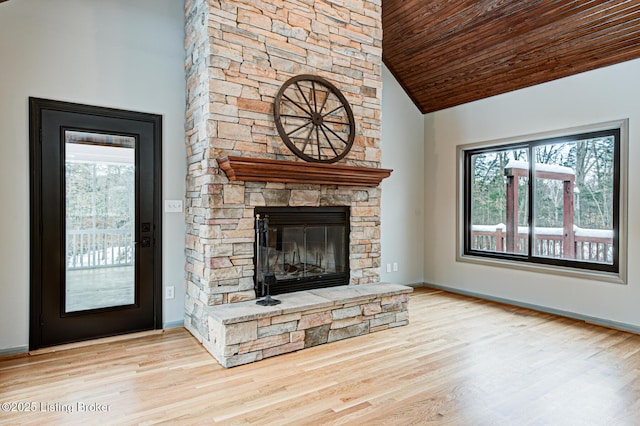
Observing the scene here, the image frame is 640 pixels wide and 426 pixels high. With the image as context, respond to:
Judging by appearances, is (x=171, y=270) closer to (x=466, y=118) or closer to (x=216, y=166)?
(x=216, y=166)

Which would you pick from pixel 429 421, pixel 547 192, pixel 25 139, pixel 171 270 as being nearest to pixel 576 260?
pixel 547 192

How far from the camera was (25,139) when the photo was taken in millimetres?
3145

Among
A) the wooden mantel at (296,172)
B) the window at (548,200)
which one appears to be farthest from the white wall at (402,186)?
the wooden mantel at (296,172)

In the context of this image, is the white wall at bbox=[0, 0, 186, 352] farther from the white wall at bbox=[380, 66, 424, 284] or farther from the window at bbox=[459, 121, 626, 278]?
the window at bbox=[459, 121, 626, 278]

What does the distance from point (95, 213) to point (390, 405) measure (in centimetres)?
291

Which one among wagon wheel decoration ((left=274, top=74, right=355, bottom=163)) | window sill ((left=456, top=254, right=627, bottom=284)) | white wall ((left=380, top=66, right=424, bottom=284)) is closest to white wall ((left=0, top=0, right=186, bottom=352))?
wagon wheel decoration ((left=274, top=74, right=355, bottom=163))

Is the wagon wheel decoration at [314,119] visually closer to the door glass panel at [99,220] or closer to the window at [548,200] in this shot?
the door glass panel at [99,220]

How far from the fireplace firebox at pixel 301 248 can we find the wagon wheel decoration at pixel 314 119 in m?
0.58

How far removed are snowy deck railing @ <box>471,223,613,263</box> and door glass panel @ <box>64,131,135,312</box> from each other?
4.25m

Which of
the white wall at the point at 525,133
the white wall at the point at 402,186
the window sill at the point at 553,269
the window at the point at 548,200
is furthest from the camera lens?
the white wall at the point at 402,186

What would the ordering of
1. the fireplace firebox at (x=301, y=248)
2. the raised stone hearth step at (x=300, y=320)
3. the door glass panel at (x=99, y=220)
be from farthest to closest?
the fireplace firebox at (x=301, y=248) < the door glass panel at (x=99, y=220) < the raised stone hearth step at (x=300, y=320)

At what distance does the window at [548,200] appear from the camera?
4.03 meters

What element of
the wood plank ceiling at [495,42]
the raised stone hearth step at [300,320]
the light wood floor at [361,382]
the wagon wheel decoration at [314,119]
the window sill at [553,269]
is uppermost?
the wood plank ceiling at [495,42]

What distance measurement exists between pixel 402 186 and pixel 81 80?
13.1ft
